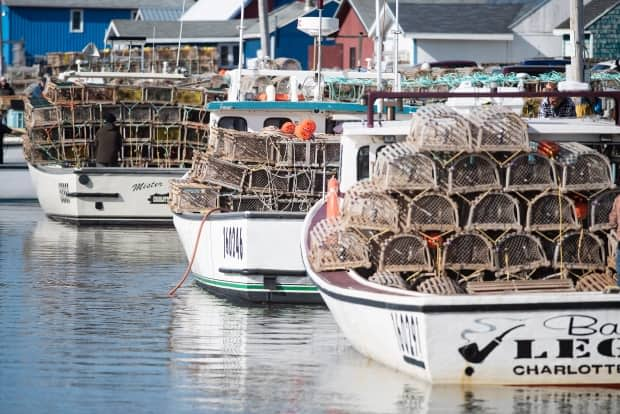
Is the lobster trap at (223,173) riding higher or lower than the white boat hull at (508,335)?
higher

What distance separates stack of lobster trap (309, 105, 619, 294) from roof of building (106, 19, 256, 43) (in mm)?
61025

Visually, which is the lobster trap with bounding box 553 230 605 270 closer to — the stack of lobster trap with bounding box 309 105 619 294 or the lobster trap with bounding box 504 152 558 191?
the stack of lobster trap with bounding box 309 105 619 294

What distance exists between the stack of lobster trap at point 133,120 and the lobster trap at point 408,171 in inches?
520

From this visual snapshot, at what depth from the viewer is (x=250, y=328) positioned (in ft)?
48.0

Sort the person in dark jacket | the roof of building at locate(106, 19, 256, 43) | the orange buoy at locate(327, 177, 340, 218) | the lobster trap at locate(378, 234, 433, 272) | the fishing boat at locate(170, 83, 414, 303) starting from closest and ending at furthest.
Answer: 1. the lobster trap at locate(378, 234, 433, 272)
2. the orange buoy at locate(327, 177, 340, 218)
3. the fishing boat at locate(170, 83, 414, 303)
4. the person in dark jacket
5. the roof of building at locate(106, 19, 256, 43)

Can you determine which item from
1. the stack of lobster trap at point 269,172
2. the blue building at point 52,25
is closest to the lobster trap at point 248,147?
the stack of lobster trap at point 269,172

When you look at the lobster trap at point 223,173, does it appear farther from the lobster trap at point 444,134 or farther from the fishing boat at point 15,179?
the fishing boat at point 15,179

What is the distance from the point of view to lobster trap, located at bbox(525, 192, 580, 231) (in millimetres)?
11875

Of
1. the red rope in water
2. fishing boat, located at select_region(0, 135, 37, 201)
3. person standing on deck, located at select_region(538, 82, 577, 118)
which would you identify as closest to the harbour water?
the red rope in water

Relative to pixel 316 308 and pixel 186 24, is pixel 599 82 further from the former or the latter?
pixel 186 24

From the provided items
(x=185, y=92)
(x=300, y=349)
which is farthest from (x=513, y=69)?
(x=300, y=349)

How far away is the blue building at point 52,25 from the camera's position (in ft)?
292

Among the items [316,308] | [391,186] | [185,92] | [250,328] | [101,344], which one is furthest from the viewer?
[185,92]

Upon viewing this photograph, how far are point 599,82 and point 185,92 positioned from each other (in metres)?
8.09
